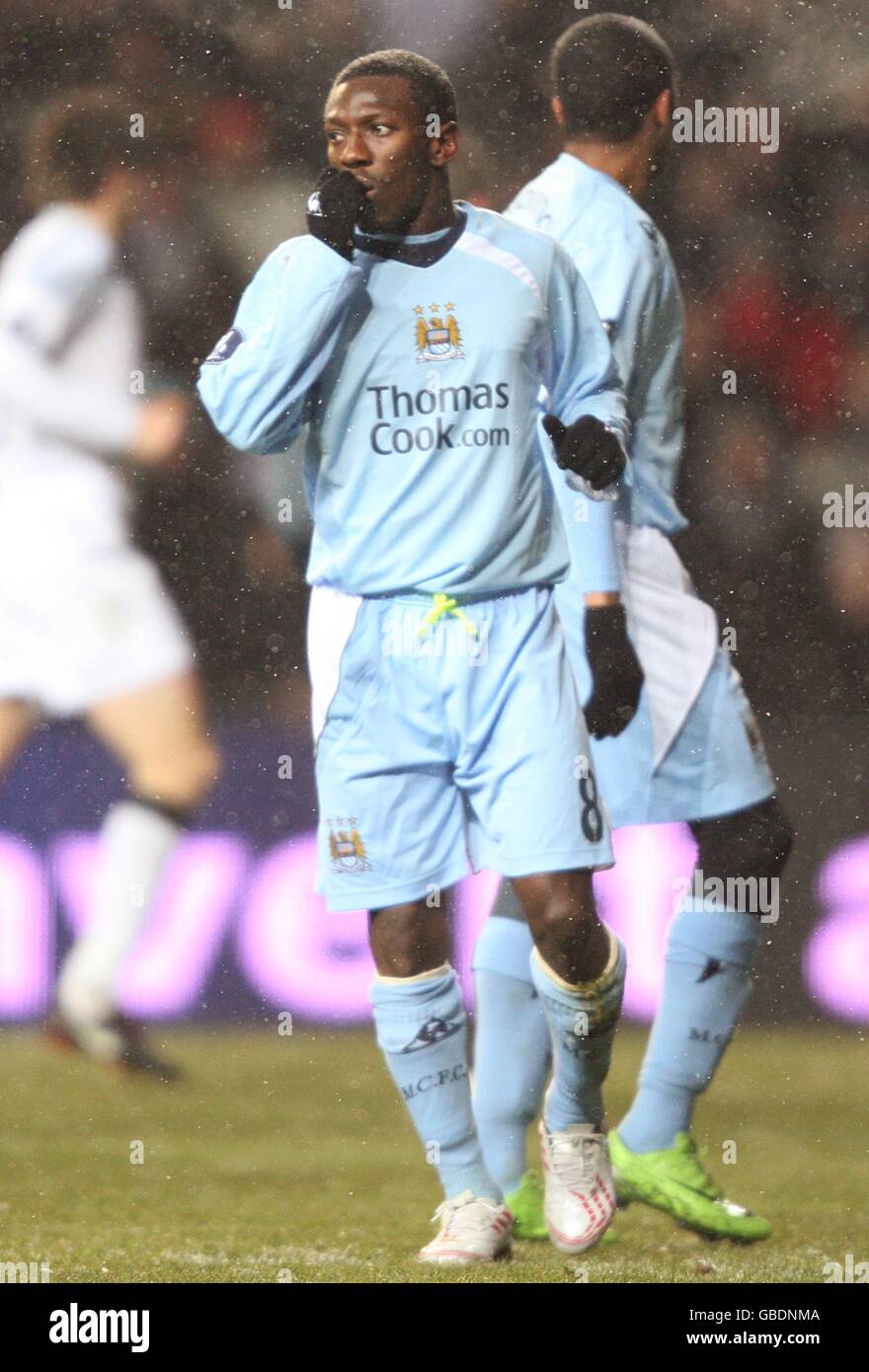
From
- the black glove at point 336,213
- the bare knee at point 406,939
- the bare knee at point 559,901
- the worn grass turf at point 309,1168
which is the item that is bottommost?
the worn grass turf at point 309,1168

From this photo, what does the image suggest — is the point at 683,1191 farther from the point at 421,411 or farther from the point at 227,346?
the point at 227,346

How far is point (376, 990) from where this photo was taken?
9.79ft

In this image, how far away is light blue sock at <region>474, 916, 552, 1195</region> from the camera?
129 inches

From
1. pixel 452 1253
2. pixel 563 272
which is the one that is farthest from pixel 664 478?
pixel 452 1253

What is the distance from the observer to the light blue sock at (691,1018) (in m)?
3.29

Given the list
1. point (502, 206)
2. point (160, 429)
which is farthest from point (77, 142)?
point (502, 206)

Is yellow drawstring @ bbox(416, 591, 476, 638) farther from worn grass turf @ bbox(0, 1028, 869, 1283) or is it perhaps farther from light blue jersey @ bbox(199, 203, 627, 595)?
worn grass turf @ bbox(0, 1028, 869, 1283)

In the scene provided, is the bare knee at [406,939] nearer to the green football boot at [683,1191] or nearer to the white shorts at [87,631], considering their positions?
the green football boot at [683,1191]

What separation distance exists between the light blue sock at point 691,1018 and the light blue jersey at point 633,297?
615 mm

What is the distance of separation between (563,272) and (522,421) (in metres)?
0.24

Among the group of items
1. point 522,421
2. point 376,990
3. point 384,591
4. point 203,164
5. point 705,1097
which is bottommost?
point 705,1097

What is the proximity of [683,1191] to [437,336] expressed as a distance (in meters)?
1.29

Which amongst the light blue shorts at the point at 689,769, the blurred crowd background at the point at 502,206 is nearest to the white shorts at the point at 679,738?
the light blue shorts at the point at 689,769

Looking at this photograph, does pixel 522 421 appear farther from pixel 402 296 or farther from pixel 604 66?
pixel 604 66
